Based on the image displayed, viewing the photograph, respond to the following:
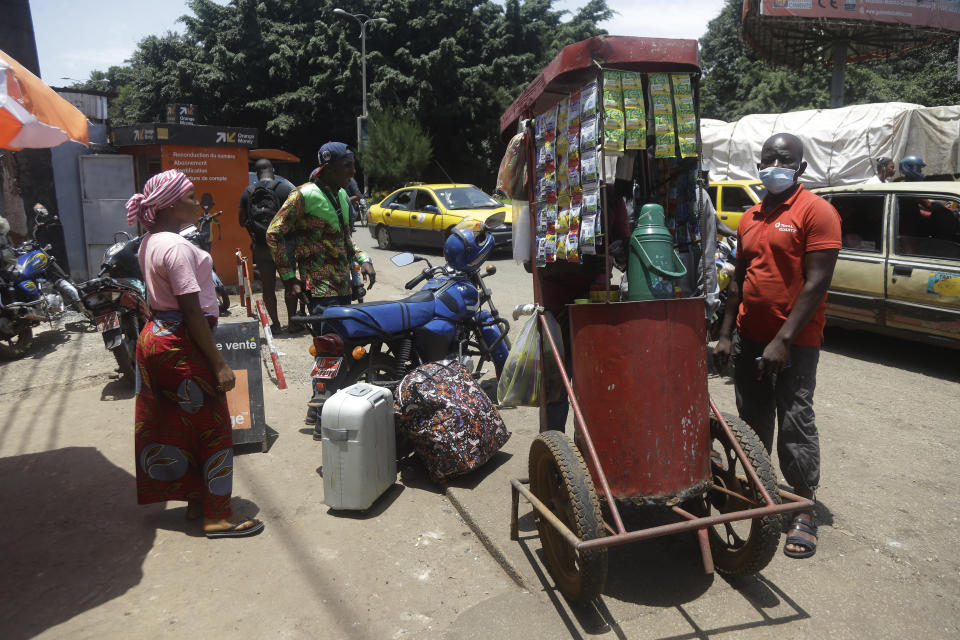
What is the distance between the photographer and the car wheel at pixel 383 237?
52.2 ft

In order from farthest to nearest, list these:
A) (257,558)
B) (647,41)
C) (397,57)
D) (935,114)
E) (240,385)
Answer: (397,57) → (935,114) → (240,385) → (257,558) → (647,41)

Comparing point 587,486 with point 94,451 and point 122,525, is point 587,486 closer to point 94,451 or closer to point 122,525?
point 122,525

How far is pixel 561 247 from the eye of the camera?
3.22m

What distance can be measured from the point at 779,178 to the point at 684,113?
0.55m

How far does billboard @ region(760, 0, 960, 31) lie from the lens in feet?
62.8

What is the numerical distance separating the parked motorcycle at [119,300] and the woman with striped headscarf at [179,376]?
246 cm

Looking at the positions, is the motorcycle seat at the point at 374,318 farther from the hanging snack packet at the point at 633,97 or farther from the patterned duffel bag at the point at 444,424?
the hanging snack packet at the point at 633,97

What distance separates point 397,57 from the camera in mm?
31578

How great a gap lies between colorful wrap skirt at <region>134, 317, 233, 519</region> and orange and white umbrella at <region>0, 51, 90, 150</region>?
106 centimetres

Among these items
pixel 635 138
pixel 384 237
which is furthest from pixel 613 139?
pixel 384 237

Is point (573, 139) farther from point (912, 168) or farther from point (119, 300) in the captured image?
Answer: point (912, 168)

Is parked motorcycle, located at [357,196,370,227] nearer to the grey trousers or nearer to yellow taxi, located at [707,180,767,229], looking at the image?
yellow taxi, located at [707,180,767,229]

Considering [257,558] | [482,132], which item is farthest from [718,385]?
[482,132]

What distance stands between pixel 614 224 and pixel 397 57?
30640 mm
